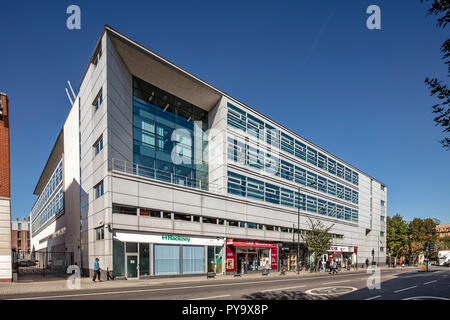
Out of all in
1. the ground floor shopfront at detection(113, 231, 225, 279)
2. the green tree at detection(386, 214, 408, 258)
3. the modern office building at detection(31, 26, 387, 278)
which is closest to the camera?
the ground floor shopfront at detection(113, 231, 225, 279)

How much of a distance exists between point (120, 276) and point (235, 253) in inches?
520

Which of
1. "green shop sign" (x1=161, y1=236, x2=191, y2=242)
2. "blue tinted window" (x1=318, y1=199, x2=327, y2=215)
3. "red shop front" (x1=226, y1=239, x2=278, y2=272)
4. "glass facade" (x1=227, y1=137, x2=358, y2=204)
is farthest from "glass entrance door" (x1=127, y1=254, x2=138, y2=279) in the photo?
"blue tinted window" (x1=318, y1=199, x2=327, y2=215)

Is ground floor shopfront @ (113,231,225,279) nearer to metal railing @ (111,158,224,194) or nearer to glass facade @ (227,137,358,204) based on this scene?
metal railing @ (111,158,224,194)

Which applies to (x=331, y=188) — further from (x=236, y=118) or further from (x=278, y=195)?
(x=236, y=118)

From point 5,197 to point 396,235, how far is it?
255 ft

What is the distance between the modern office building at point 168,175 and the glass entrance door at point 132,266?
77mm

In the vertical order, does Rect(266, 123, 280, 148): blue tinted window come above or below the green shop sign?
above

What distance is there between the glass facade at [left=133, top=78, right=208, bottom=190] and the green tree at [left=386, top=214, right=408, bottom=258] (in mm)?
58322

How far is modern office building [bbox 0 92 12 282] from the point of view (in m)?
19.3

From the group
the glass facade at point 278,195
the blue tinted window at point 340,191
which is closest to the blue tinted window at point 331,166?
the blue tinted window at point 340,191

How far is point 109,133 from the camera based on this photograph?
952 inches
